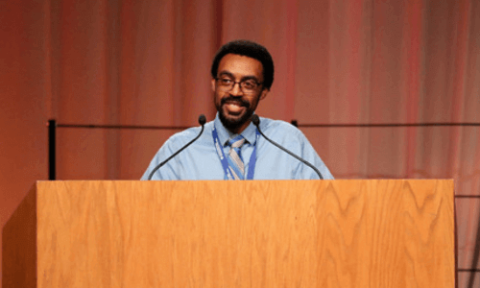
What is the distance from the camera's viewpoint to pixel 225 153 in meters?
2.02

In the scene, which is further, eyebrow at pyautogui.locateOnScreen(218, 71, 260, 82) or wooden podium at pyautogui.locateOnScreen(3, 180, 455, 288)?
eyebrow at pyautogui.locateOnScreen(218, 71, 260, 82)

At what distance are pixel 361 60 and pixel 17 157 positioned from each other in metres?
1.87

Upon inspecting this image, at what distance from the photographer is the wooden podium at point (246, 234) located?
1.03m

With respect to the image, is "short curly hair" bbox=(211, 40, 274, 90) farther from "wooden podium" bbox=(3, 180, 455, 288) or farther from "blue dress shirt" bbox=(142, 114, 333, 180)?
"wooden podium" bbox=(3, 180, 455, 288)

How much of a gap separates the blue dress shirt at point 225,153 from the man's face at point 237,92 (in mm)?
58

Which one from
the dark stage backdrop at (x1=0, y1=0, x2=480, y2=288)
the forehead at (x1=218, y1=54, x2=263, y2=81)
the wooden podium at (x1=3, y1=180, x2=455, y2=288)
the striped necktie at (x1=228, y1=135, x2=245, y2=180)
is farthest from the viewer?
the dark stage backdrop at (x1=0, y1=0, x2=480, y2=288)

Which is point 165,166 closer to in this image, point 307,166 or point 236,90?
point 236,90

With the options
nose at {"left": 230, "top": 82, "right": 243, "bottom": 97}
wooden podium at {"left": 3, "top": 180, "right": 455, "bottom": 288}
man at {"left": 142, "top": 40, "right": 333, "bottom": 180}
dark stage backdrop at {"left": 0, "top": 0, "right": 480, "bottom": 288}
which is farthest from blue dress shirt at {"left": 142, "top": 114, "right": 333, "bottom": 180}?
Answer: dark stage backdrop at {"left": 0, "top": 0, "right": 480, "bottom": 288}

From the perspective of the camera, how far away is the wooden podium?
1.03 m

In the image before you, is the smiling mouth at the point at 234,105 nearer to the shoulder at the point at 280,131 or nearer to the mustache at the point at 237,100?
the mustache at the point at 237,100

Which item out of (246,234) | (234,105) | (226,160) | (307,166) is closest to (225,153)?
(226,160)

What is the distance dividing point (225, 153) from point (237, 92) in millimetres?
211

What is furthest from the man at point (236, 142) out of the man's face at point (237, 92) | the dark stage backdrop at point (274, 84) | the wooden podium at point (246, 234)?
the dark stage backdrop at point (274, 84)

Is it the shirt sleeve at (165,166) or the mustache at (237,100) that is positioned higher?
the mustache at (237,100)
